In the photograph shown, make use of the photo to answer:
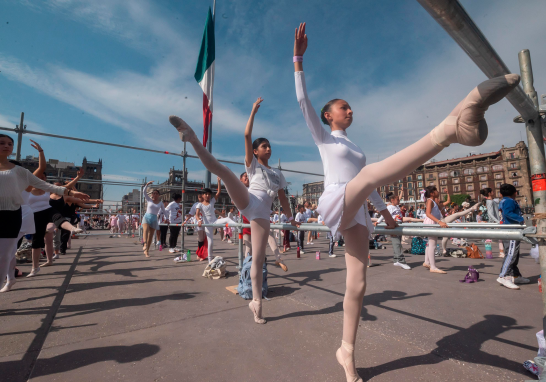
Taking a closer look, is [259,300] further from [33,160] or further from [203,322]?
[33,160]

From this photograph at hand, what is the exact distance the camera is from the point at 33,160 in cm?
5809

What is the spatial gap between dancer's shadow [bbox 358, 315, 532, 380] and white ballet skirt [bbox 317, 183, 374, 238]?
35.6 inches

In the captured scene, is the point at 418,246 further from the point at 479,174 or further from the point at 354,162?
the point at 479,174

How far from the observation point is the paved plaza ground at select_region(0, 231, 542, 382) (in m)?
1.71

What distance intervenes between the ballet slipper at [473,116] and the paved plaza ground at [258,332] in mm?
1444

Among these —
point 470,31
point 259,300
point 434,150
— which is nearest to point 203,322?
point 259,300

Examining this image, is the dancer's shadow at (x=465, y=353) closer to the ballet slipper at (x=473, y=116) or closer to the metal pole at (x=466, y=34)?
the ballet slipper at (x=473, y=116)

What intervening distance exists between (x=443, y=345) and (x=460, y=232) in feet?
3.85

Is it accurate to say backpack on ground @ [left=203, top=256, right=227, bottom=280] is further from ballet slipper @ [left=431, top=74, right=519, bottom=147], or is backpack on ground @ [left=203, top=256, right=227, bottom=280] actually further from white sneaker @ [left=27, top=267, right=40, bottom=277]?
ballet slipper @ [left=431, top=74, right=519, bottom=147]

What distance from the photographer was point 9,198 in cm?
279

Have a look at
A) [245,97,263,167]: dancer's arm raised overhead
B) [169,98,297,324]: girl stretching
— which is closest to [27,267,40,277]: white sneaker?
[169,98,297,324]: girl stretching

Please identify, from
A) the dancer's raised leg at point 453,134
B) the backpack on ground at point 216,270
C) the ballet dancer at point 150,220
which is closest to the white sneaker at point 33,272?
the ballet dancer at point 150,220

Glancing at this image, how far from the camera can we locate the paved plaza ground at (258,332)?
1.71 metres

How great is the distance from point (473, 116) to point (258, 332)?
2156 mm
